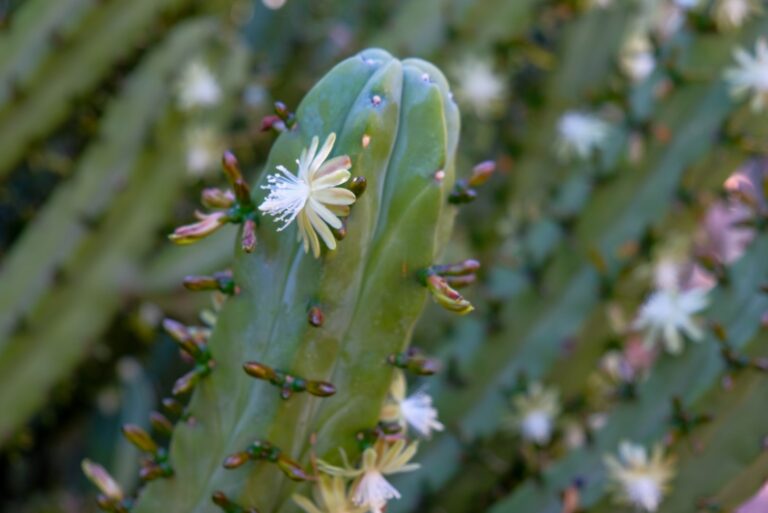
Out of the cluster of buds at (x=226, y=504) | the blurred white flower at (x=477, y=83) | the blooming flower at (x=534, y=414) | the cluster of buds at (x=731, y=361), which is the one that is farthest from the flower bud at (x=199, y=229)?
the blurred white flower at (x=477, y=83)

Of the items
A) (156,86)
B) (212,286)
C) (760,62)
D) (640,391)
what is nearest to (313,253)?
(212,286)

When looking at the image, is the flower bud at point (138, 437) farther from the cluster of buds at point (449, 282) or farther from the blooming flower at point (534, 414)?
the blooming flower at point (534, 414)

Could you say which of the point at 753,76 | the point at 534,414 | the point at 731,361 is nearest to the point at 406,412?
the point at 731,361

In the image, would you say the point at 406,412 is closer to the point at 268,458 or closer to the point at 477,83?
the point at 268,458

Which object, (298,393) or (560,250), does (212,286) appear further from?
(560,250)

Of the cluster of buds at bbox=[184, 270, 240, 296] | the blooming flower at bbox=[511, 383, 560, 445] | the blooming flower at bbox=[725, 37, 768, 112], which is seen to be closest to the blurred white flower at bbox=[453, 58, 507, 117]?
the blooming flower at bbox=[725, 37, 768, 112]

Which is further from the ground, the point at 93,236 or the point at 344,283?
the point at 93,236
